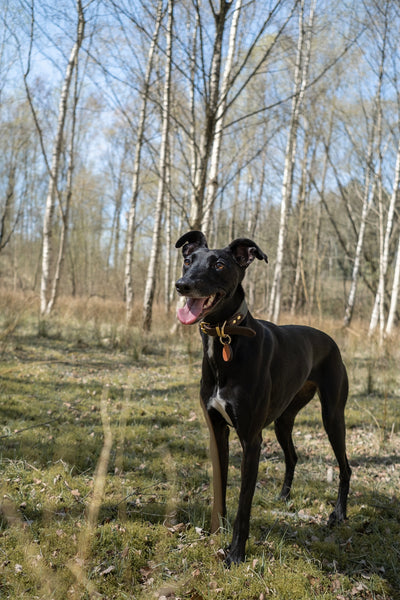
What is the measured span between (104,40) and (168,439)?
11909 millimetres

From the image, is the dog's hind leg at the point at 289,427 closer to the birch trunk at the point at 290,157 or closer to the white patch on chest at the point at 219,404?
the white patch on chest at the point at 219,404

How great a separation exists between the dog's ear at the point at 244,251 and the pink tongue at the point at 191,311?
44cm

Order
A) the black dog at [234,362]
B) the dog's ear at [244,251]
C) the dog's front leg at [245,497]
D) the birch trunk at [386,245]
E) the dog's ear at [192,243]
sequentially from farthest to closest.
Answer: the birch trunk at [386,245]
the dog's ear at [192,243]
the dog's ear at [244,251]
the dog's front leg at [245,497]
the black dog at [234,362]

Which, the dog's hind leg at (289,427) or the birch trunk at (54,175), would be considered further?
the birch trunk at (54,175)

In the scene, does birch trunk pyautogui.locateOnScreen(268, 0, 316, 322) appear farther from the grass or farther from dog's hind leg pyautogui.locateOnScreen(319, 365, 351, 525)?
dog's hind leg pyautogui.locateOnScreen(319, 365, 351, 525)

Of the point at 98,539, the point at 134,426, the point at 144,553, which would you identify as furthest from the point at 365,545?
the point at 134,426

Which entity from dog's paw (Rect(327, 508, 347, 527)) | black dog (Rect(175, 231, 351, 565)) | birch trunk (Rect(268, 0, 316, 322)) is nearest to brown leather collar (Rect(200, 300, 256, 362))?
black dog (Rect(175, 231, 351, 565))

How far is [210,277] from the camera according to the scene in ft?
6.98

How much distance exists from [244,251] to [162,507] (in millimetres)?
1938

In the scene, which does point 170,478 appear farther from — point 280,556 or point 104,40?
point 104,40

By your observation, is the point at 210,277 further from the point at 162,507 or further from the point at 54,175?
the point at 54,175

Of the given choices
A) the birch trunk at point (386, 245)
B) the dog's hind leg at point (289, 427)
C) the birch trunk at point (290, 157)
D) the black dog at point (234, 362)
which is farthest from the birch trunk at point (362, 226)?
the black dog at point (234, 362)

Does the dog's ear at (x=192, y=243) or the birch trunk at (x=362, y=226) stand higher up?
the birch trunk at (x=362, y=226)

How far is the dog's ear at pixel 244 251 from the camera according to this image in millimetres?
2383
